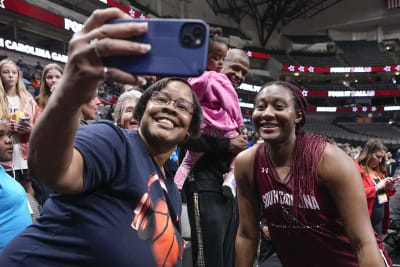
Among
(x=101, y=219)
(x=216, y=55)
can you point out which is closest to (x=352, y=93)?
(x=216, y=55)

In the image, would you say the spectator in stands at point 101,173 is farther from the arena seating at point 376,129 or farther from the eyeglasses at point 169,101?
the arena seating at point 376,129

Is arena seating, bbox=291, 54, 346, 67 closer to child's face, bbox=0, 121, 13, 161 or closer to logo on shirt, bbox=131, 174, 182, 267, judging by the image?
child's face, bbox=0, 121, 13, 161

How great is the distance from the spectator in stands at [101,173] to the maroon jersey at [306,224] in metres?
0.59

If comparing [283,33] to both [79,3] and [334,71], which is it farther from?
[79,3]

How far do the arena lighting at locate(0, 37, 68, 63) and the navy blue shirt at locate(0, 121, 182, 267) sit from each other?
13320 millimetres

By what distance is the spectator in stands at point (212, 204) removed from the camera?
6.02ft

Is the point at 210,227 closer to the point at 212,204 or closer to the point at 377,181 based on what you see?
the point at 212,204

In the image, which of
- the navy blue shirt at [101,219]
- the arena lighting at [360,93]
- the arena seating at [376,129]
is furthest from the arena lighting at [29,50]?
the arena seating at [376,129]

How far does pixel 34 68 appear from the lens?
44.5 ft

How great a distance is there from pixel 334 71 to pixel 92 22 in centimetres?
2934

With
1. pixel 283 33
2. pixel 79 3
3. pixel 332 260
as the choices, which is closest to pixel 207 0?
pixel 283 33

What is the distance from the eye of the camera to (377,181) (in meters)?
4.50

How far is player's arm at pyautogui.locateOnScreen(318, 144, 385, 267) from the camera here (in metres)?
1.42

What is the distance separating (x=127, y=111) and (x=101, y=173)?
5.47 feet
